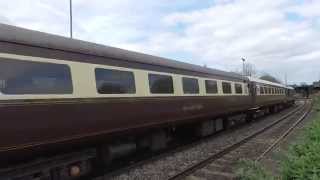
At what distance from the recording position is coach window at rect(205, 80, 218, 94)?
17070 mm

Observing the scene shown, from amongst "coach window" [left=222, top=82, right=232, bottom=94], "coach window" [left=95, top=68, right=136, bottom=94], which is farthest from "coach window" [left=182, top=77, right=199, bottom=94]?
"coach window" [left=95, top=68, right=136, bottom=94]

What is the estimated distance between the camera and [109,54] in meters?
10.2

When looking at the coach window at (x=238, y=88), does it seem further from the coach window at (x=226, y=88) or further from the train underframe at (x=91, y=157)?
the train underframe at (x=91, y=157)

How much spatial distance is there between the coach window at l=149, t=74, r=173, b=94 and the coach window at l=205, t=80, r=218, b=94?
3716mm

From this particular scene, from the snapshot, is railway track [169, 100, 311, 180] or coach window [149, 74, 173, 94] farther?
coach window [149, 74, 173, 94]

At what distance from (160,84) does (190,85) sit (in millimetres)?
2668

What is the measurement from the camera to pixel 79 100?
29.2 ft

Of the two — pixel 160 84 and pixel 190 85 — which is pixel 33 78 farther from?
pixel 190 85

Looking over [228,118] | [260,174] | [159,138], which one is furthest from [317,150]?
[228,118]

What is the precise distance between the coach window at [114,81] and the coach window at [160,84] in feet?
3.62

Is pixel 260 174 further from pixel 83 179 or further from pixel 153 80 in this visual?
pixel 153 80

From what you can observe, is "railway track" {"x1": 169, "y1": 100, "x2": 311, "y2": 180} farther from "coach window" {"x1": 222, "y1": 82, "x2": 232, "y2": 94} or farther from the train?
"coach window" {"x1": 222, "y1": 82, "x2": 232, "y2": 94}

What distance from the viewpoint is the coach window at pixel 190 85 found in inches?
577

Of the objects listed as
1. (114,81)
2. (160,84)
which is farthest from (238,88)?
(114,81)
